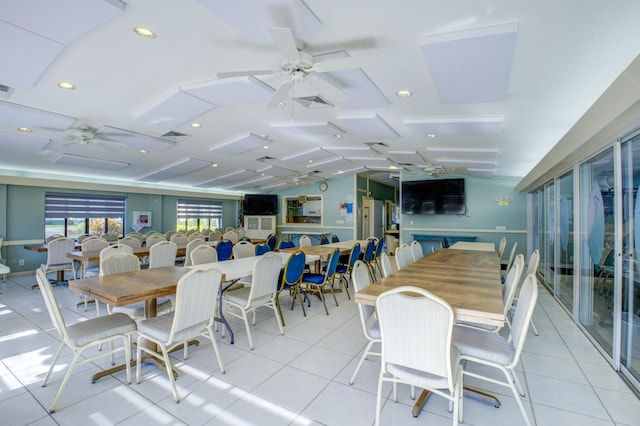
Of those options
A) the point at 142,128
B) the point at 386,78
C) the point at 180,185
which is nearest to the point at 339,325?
the point at 386,78

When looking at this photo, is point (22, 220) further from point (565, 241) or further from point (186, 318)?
point (565, 241)

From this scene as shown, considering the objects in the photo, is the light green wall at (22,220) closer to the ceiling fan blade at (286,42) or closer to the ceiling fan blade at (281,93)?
the ceiling fan blade at (281,93)

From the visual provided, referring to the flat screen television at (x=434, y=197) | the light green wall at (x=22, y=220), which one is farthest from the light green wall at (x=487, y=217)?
the light green wall at (x=22, y=220)

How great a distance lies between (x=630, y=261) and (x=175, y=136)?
5.62 m

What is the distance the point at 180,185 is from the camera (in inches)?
388

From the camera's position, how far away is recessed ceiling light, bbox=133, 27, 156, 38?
6.93 feet

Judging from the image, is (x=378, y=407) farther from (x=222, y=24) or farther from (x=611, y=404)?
(x=222, y=24)

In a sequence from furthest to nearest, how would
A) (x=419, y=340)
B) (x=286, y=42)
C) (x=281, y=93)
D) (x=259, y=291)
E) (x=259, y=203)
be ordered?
(x=259, y=203) < (x=259, y=291) < (x=281, y=93) < (x=286, y=42) < (x=419, y=340)

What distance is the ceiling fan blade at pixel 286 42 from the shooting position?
5.90 ft

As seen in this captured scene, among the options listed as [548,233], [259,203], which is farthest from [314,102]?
[259,203]

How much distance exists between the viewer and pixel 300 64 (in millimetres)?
2279

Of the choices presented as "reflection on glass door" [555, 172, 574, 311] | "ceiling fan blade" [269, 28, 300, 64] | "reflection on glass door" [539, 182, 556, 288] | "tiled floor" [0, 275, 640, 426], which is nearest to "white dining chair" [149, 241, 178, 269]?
"tiled floor" [0, 275, 640, 426]

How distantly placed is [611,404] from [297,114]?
4.13 m

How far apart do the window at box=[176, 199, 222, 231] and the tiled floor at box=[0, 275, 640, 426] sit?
7262 mm
